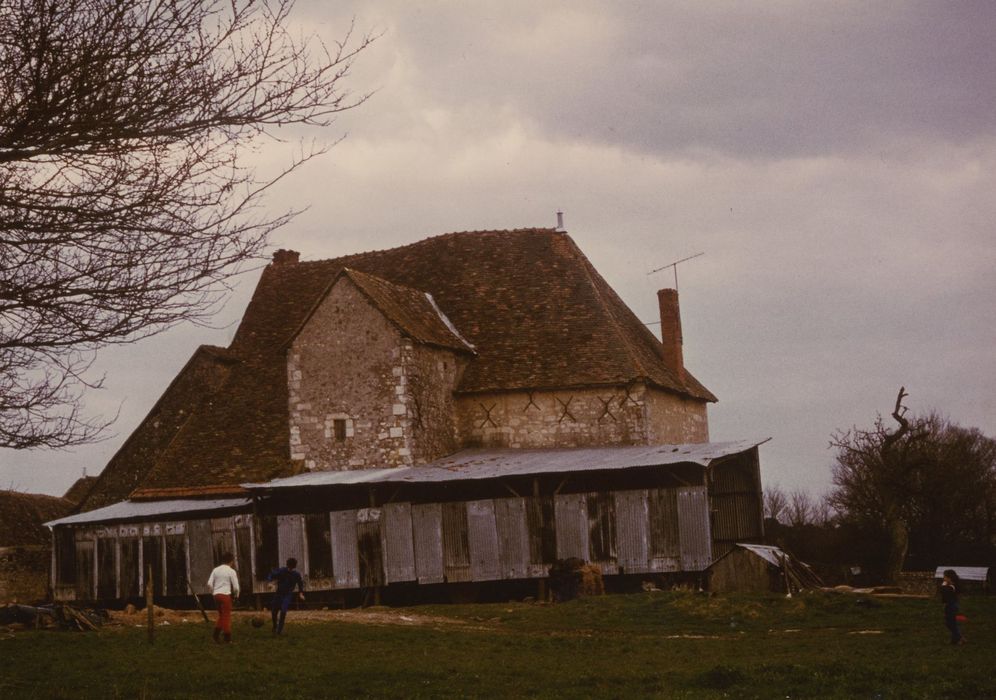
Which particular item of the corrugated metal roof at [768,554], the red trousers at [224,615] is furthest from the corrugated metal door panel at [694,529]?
the red trousers at [224,615]

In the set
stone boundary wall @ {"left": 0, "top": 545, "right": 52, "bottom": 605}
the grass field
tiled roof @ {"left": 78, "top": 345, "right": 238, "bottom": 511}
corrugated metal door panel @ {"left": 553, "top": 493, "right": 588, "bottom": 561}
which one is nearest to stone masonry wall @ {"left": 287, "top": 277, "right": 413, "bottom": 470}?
corrugated metal door panel @ {"left": 553, "top": 493, "right": 588, "bottom": 561}

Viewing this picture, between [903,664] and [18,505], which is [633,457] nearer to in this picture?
[903,664]

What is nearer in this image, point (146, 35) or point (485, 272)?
point (146, 35)

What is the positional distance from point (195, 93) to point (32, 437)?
4.14 metres

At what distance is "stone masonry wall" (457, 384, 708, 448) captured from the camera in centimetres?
3478

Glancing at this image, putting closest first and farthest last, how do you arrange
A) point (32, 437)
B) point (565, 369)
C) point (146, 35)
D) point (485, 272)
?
point (146, 35) < point (32, 437) < point (565, 369) < point (485, 272)

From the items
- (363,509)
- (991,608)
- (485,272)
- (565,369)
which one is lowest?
(991,608)

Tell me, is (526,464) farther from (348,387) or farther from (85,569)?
(85,569)

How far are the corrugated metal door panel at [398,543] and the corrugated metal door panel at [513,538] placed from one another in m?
2.34

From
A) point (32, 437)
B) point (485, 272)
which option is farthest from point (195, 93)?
point (485, 272)

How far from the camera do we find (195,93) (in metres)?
11.3

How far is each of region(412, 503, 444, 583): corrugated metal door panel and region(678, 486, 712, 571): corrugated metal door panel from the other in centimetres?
630

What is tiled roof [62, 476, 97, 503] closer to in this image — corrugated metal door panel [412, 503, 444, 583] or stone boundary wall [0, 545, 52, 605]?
stone boundary wall [0, 545, 52, 605]

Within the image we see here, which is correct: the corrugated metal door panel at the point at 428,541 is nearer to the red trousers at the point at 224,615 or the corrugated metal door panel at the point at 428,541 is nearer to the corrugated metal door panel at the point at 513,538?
the corrugated metal door panel at the point at 513,538
